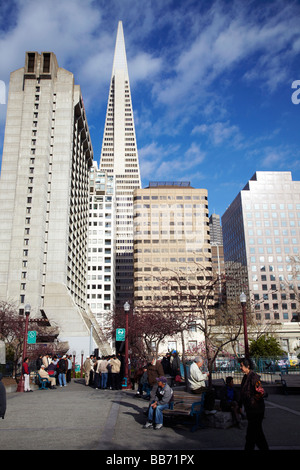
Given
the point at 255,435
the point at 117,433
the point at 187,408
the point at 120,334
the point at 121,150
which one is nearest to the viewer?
the point at 255,435

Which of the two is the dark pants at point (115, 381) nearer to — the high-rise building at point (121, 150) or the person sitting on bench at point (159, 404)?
the person sitting on bench at point (159, 404)

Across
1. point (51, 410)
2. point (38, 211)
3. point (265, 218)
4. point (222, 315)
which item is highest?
point (265, 218)

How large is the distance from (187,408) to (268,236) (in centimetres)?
11210

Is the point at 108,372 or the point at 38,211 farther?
the point at 38,211

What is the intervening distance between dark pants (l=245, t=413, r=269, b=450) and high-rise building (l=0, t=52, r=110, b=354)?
56349 millimetres

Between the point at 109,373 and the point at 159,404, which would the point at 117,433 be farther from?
the point at 109,373

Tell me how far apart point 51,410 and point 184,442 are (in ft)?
21.3

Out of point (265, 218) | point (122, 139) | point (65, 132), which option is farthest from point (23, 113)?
point (122, 139)

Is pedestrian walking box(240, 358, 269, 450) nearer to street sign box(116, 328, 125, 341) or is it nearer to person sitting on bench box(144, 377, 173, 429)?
person sitting on bench box(144, 377, 173, 429)

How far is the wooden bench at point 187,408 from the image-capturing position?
363 inches

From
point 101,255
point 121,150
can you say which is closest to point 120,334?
point 101,255

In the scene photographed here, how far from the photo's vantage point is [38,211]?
64.1 m

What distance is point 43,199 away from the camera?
212 ft
